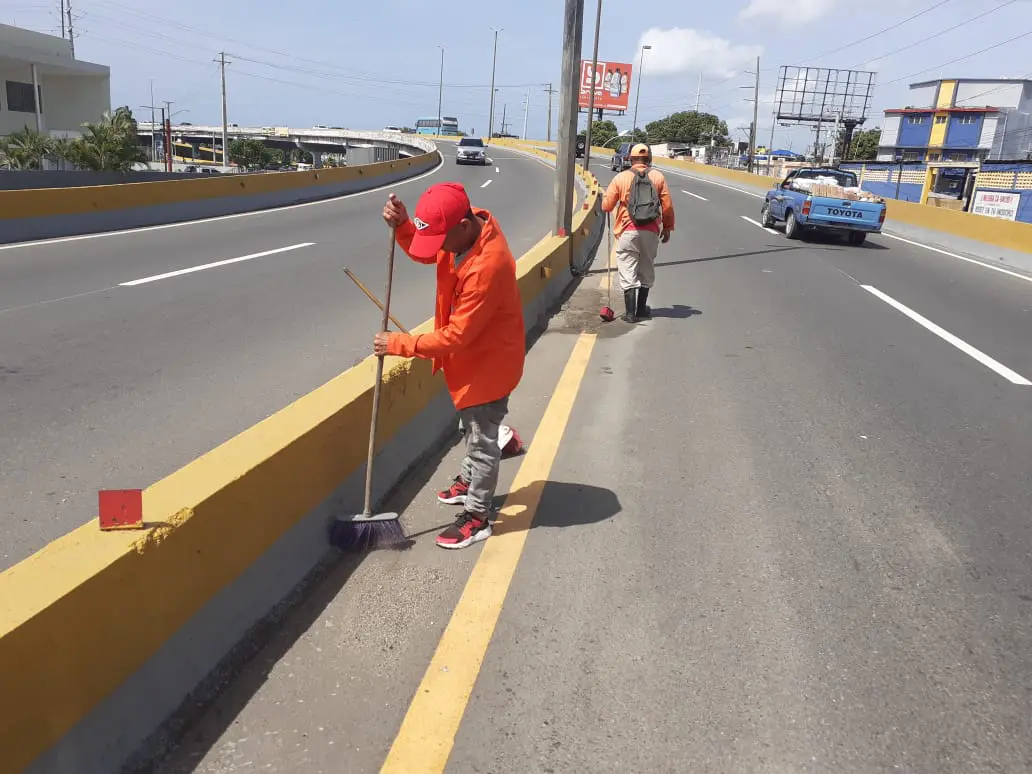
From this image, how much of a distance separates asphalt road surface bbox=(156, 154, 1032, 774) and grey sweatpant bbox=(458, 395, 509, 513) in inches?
9.7

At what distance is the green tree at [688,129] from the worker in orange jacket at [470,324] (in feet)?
423

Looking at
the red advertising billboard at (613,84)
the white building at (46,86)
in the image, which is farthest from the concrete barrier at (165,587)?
the red advertising billboard at (613,84)

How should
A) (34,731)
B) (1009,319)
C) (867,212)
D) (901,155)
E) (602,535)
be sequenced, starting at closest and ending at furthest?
(34,731)
(602,535)
(1009,319)
(867,212)
(901,155)

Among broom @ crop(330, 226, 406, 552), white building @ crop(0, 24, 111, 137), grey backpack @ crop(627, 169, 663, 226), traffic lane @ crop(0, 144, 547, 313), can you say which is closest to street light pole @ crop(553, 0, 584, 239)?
grey backpack @ crop(627, 169, 663, 226)

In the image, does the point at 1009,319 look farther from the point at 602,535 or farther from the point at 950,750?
the point at 950,750

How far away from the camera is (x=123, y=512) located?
2.55 m

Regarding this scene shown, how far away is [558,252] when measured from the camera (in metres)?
11.1

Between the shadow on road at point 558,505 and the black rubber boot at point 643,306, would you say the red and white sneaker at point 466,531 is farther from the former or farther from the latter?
the black rubber boot at point 643,306

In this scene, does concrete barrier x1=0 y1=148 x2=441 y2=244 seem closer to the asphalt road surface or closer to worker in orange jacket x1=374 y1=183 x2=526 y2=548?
the asphalt road surface

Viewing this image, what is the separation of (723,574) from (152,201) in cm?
1548

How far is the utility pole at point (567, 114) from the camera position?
12375mm

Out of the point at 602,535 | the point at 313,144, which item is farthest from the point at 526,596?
the point at 313,144

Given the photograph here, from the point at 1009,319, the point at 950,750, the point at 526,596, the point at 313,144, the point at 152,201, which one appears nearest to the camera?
the point at 950,750

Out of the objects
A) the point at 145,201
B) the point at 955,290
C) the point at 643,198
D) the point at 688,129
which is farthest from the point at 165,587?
the point at 688,129
